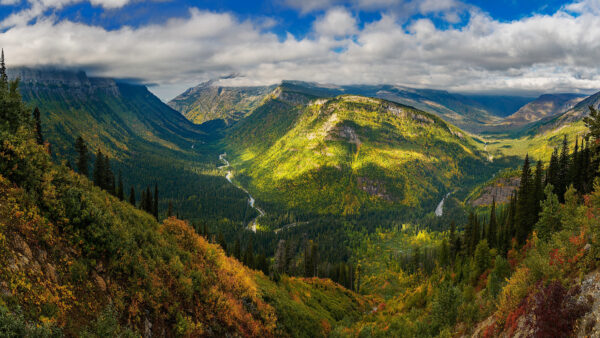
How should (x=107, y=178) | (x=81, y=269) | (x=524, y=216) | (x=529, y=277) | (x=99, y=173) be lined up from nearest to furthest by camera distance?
(x=81, y=269) < (x=529, y=277) < (x=524, y=216) < (x=99, y=173) < (x=107, y=178)

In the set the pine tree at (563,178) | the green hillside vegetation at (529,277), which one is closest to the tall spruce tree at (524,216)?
the green hillside vegetation at (529,277)

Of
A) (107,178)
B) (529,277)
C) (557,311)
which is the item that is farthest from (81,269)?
(107,178)

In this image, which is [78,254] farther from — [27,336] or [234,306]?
[234,306]

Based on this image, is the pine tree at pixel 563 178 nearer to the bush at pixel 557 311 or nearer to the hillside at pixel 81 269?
the bush at pixel 557 311

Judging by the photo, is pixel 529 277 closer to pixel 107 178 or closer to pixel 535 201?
pixel 535 201

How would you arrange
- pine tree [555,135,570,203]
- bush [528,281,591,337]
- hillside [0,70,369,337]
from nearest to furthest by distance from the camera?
hillside [0,70,369,337]
bush [528,281,591,337]
pine tree [555,135,570,203]

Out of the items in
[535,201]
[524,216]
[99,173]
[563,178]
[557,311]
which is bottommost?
[524,216]

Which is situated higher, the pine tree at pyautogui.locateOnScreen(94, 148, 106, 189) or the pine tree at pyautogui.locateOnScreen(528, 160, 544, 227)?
the pine tree at pyautogui.locateOnScreen(94, 148, 106, 189)

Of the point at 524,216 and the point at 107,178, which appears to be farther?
the point at 107,178

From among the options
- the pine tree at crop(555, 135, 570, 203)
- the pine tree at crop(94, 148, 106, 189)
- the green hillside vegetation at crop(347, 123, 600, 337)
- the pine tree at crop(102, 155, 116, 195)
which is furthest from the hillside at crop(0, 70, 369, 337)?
the pine tree at crop(555, 135, 570, 203)

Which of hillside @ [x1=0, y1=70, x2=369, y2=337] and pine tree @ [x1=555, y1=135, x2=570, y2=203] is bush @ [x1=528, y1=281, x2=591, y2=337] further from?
pine tree @ [x1=555, y1=135, x2=570, y2=203]
